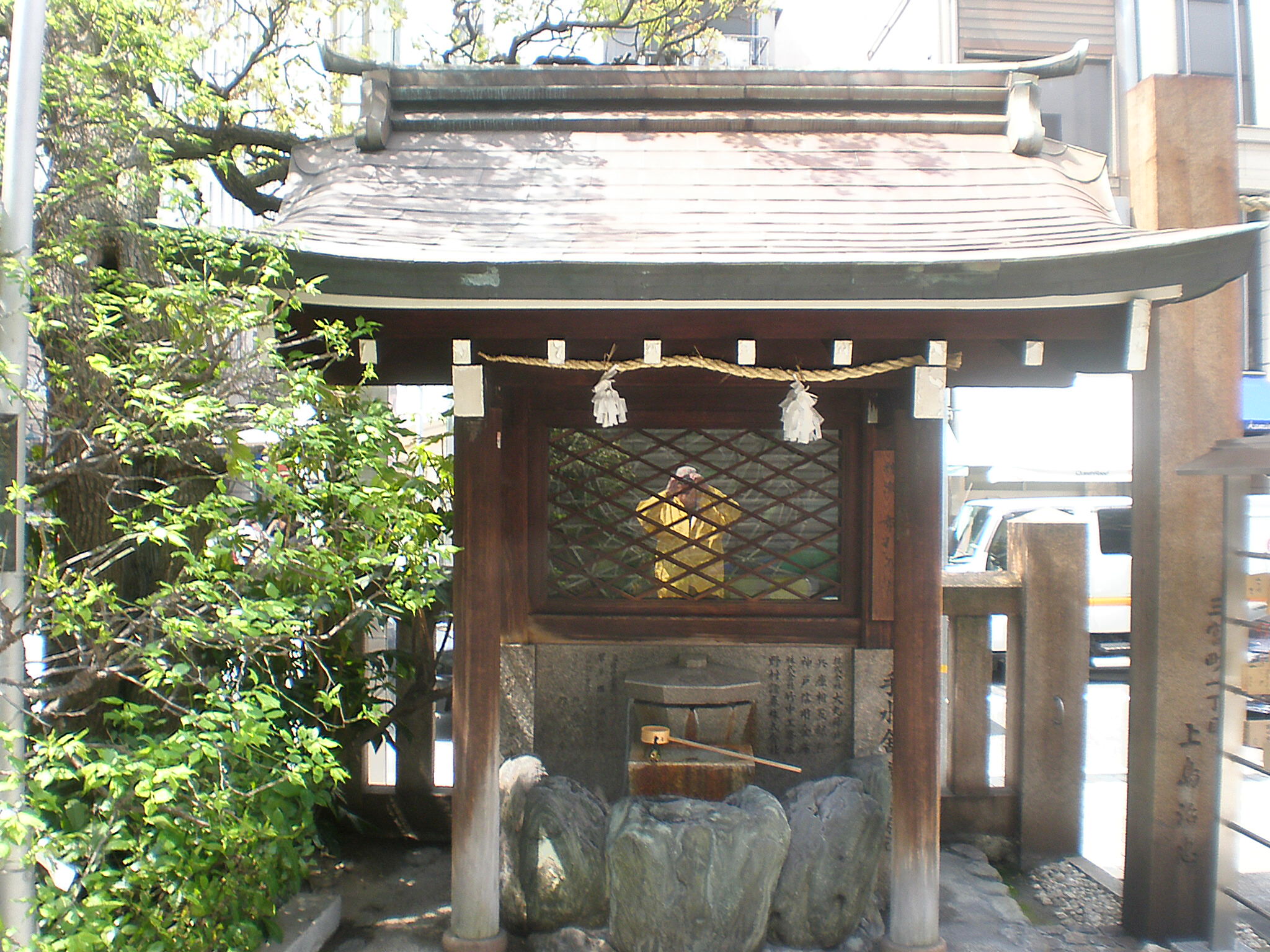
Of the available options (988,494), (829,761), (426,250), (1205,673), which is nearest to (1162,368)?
(1205,673)

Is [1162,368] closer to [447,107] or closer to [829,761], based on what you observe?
[829,761]

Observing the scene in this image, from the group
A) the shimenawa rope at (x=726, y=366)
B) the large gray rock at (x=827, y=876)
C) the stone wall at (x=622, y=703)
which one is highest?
the shimenawa rope at (x=726, y=366)

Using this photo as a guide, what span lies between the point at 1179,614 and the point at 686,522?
2.59m

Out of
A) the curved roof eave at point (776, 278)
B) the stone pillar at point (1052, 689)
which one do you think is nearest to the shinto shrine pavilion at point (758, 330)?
the curved roof eave at point (776, 278)

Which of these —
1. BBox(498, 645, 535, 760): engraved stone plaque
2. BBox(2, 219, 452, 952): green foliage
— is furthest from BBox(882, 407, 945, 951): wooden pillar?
BBox(2, 219, 452, 952): green foliage

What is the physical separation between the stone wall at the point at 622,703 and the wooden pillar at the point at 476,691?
3.00 ft

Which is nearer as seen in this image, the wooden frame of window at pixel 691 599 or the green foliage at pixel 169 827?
the green foliage at pixel 169 827

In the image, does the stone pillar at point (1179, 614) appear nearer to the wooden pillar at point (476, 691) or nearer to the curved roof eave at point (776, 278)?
the curved roof eave at point (776, 278)

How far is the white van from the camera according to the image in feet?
37.9

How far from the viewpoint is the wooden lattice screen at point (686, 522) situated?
5180 millimetres

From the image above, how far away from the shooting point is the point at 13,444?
310cm

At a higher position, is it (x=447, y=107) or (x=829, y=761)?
(x=447, y=107)

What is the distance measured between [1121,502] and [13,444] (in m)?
12.6

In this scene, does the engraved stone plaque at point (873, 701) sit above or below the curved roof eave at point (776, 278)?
below
